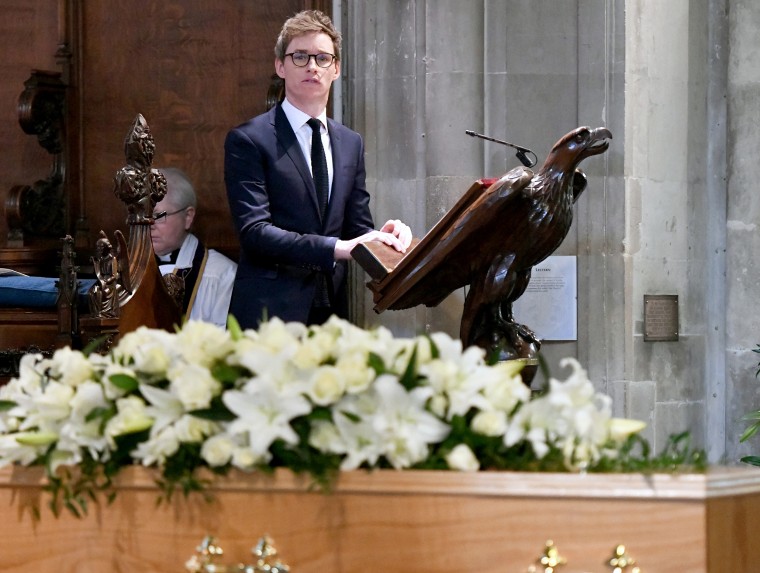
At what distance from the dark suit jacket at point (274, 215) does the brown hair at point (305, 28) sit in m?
0.24

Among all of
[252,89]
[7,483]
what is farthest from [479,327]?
[7,483]

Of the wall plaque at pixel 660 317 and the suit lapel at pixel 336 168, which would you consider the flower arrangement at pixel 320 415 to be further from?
the wall plaque at pixel 660 317

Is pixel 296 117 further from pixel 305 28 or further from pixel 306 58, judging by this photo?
pixel 305 28

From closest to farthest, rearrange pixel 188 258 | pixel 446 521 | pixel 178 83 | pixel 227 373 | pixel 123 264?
1. pixel 446 521
2. pixel 227 373
3. pixel 123 264
4. pixel 188 258
5. pixel 178 83

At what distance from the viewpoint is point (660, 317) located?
5562 millimetres

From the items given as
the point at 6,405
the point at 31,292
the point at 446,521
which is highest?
the point at 31,292

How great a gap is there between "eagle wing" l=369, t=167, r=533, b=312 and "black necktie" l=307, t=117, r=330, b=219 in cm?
49

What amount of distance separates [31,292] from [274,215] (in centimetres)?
107

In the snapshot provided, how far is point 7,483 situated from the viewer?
76.7 inches

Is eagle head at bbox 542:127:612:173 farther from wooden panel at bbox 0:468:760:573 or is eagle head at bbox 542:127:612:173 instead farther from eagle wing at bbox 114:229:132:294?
wooden panel at bbox 0:468:760:573

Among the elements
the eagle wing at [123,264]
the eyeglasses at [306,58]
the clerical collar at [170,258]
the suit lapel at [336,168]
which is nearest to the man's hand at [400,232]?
the suit lapel at [336,168]

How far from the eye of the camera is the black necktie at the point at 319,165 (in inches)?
189

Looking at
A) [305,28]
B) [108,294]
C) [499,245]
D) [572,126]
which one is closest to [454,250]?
[499,245]

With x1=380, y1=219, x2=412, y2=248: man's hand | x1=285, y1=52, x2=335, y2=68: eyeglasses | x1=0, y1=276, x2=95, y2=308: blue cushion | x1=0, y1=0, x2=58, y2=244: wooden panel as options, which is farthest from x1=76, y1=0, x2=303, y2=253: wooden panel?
x1=380, y1=219, x2=412, y2=248: man's hand
